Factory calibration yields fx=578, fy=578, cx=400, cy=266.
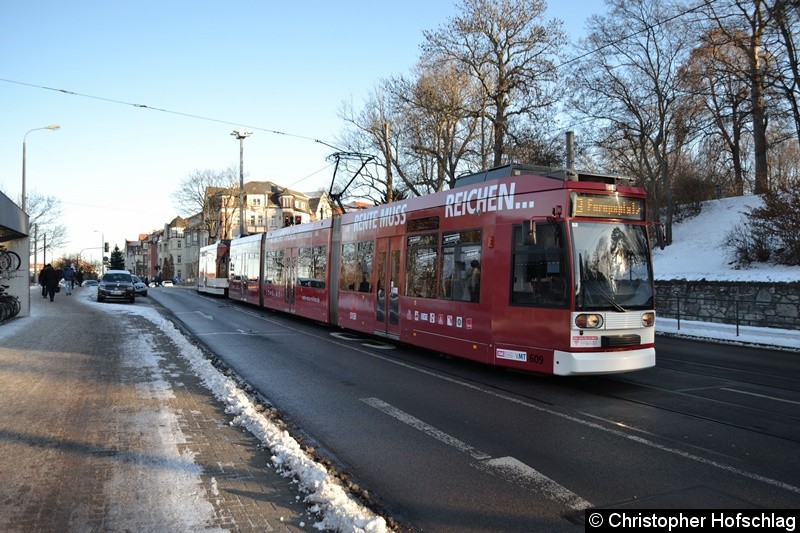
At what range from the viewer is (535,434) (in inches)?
249

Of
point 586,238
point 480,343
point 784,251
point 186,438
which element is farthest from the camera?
point 784,251

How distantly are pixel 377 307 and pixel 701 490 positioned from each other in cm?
934

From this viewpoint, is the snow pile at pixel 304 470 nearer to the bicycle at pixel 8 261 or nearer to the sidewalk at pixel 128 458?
the sidewalk at pixel 128 458

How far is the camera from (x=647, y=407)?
7617mm

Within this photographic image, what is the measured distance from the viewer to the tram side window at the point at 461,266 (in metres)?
10.1

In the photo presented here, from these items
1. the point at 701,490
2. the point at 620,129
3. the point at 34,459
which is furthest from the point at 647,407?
the point at 620,129

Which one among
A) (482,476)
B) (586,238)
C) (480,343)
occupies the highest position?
(586,238)

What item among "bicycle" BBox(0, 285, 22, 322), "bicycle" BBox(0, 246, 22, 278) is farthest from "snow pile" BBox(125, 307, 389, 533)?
"bicycle" BBox(0, 246, 22, 278)

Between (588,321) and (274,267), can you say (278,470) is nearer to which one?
(588,321)

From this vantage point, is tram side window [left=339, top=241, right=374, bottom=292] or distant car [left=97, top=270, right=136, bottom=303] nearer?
tram side window [left=339, top=241, right=374, bottom=292]

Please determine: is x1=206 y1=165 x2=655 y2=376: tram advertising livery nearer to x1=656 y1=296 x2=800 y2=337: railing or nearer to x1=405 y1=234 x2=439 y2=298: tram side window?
x1=405 y1=234 x2=439 y2=298: tram side window

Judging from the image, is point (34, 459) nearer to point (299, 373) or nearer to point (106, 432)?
point (106, 432)

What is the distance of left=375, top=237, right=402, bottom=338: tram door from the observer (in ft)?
41.8

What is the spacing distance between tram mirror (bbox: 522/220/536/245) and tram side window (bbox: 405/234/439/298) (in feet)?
9.51
